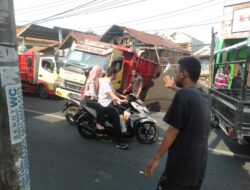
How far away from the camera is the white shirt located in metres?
5.90

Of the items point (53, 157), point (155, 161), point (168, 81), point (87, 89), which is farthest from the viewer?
point (87, 89)

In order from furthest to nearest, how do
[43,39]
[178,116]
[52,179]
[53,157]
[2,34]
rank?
[43,39] < [53,157] < [52,179] < [178,116] < [2,34]

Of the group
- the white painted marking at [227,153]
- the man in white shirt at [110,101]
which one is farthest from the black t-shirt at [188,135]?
the white painted marking at [227,153]

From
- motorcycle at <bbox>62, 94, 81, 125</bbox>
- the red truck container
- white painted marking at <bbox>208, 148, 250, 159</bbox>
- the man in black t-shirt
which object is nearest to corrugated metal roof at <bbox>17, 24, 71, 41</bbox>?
the red truck container

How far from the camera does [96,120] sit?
6281 millimetres

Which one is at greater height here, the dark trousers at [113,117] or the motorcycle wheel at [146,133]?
the dark trousers at [113,117]

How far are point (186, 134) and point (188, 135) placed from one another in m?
0.02

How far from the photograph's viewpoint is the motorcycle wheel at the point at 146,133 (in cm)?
641

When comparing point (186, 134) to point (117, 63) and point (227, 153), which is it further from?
point (117, 63)

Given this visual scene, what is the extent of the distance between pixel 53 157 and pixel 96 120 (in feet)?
4.47

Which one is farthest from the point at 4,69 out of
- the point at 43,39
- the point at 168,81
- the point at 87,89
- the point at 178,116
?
the point at 43,39

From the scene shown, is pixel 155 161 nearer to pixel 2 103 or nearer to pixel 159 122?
pixel 2 103

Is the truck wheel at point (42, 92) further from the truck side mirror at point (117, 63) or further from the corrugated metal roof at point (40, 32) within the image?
the corrugated metal roof at point (40, 32)

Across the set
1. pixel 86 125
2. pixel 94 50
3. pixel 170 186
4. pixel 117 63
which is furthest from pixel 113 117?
pixel 94 50
